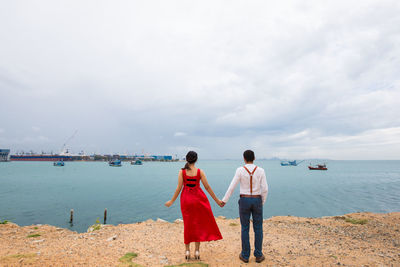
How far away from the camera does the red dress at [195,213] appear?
5203 millimetres

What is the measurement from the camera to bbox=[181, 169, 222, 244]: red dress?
5.20 meters

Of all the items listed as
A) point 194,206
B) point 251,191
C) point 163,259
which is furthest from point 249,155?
point 163,259

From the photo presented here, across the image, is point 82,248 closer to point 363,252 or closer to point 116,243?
point 116,243

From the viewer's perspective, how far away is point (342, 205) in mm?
29859

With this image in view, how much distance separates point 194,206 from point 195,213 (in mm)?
193

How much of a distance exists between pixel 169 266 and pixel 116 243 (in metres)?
3.60

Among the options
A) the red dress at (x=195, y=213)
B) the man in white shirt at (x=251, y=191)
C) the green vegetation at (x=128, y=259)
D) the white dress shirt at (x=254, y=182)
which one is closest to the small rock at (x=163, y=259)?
the green vegetation at (x=128, y=259)

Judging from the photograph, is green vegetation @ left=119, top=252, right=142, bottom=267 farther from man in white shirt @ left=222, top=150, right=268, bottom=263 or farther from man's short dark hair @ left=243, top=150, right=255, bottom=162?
man's short dark hair @ left=243, top=150, right=255, bottom=162

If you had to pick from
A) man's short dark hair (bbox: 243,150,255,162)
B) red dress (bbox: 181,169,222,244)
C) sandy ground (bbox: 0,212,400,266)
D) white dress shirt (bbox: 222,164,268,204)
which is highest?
man's short dark hair (bbox: 243,150,255,162)

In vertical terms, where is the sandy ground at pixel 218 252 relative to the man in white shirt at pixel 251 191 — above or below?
below

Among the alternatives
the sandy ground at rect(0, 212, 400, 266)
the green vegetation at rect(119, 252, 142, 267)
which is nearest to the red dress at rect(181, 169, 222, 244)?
the sandy ground at rect(0, 212, 400, 266)

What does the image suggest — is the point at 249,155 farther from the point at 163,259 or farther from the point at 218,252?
the point at 163,259

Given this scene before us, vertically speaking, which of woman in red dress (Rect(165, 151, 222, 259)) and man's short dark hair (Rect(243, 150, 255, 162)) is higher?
man's short dark hair (Rect(243, 150, 255, 162))

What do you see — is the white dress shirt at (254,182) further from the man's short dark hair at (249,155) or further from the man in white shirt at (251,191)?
the man's short dark hair at (249,155)
